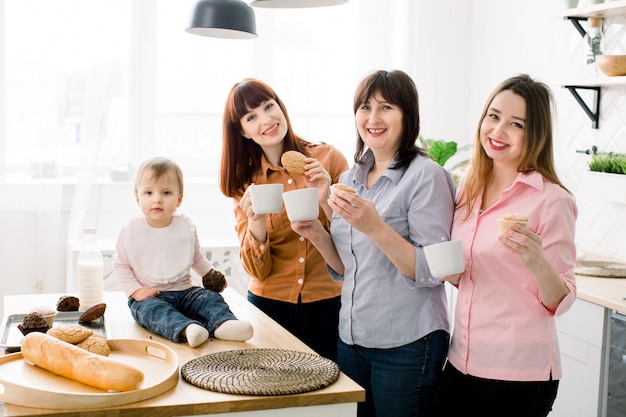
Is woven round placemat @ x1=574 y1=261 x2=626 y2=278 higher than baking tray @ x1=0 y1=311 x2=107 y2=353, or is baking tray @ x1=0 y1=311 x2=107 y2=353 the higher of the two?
woven round placemat @ x1=574 y1=261 x2=626 y2=278

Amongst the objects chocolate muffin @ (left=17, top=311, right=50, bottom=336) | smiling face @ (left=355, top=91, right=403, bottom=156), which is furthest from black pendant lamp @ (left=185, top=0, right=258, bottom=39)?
chocolate muffin @ (left=17, top=311, right=50, bottom=336)

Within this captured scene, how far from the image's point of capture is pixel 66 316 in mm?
2188

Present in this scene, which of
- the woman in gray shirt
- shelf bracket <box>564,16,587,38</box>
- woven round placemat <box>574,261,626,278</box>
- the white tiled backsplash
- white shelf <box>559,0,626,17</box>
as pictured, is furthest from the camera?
shelf bracket <box>564,16,587,38</box>

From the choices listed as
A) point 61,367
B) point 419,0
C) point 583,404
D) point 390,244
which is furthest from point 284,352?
point 419,0

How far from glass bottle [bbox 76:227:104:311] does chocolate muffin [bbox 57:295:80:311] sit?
0.06 m

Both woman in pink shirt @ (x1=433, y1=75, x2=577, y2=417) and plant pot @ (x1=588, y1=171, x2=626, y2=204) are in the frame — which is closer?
woman in pink shirt @ (x1=433, y1=75, x2=577, y2=417)

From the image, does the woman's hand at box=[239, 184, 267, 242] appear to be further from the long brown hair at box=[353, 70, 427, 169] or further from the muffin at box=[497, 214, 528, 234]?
the muffin at box=[497, 214, 528, 234]

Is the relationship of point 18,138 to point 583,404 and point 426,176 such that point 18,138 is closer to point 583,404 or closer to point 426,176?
point 426,176

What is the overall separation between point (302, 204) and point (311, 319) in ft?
1.81

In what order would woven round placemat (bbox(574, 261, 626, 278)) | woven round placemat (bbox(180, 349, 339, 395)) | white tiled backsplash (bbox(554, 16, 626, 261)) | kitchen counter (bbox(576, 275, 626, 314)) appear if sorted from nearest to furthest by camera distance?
woven round placemat (bbox(180, 349, 339, 395)) < kitchen counter (bbox(576, 275, 626, 314)) < woven round placemat (bbox(574, 261, 626, 278)) < white tiled backsplash (bbox(554, 16, 626, 261))

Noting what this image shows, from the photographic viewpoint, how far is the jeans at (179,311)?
201 centimetres

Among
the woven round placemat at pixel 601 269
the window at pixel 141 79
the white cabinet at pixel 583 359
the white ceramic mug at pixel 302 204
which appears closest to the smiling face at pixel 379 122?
the white ceramic mug at pixel 302 204

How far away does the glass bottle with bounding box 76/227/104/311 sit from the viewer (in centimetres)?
232

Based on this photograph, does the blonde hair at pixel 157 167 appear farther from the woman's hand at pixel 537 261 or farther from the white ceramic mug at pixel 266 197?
the woman's hand at pixel 537 261
